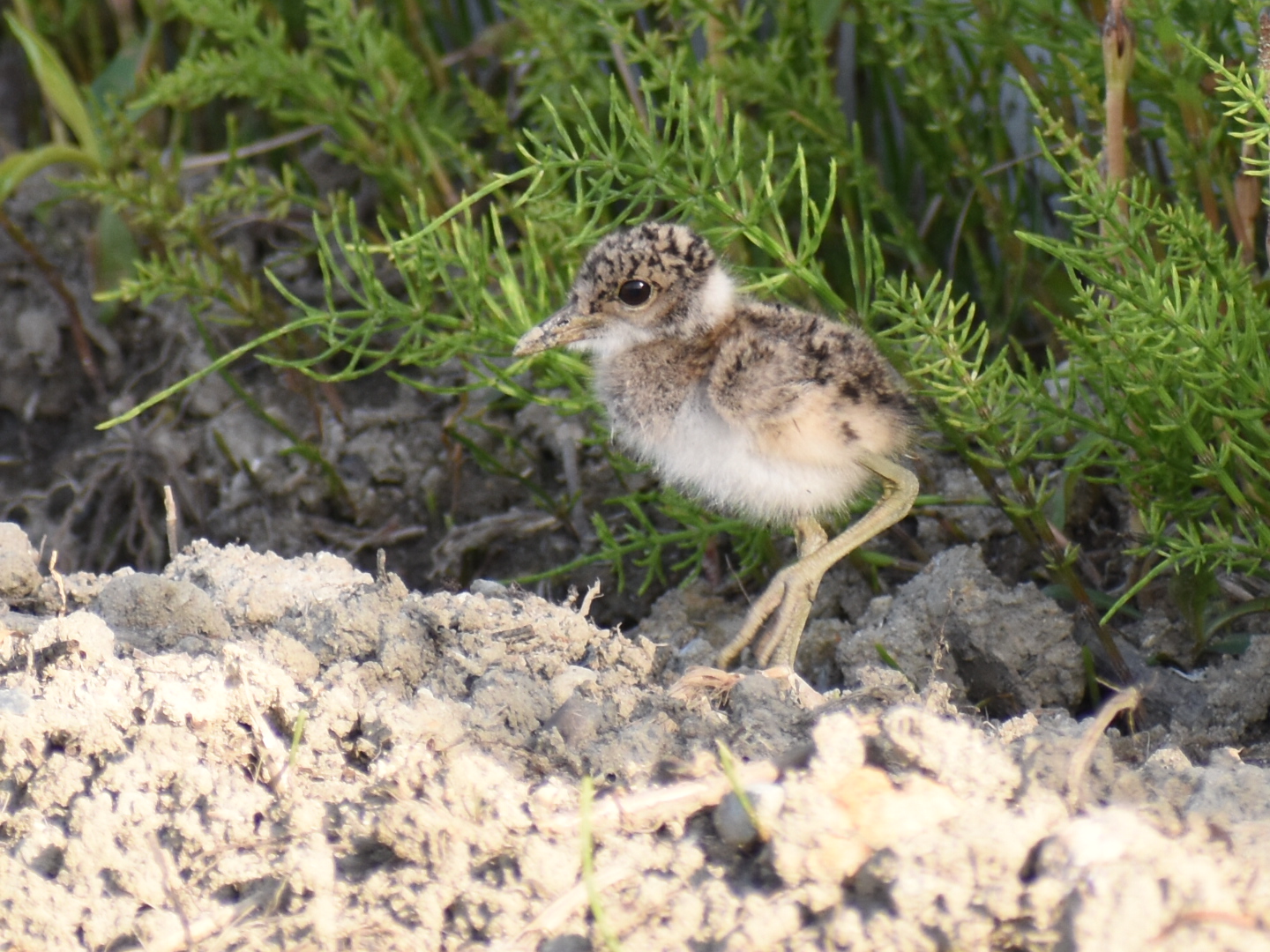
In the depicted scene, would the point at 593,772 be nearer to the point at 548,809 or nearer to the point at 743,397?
the point at 548,809

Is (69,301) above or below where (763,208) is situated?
below

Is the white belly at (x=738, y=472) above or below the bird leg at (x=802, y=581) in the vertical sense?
above

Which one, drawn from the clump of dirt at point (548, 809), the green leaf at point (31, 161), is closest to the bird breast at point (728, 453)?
the clump of dirt at point (548, 809)

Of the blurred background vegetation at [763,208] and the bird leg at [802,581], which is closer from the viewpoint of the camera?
the blurred background vegetation at [763,208]

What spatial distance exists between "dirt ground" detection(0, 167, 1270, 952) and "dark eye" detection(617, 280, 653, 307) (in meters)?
0.59

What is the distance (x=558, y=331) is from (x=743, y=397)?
0.39 metres

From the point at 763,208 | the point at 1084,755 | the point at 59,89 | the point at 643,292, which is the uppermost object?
the point at 59,89

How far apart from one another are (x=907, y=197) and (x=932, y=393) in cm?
149

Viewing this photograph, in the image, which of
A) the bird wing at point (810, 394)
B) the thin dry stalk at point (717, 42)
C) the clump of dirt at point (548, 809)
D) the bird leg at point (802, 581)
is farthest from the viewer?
the thin dry stalk at point (717, 42)

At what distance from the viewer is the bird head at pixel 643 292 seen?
2.38 meters

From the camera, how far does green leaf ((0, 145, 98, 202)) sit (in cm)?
323

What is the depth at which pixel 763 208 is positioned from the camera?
2.24m

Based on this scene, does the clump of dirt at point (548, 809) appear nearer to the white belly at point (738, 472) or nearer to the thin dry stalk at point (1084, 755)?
the thin dry stalk at point (1084, 755)

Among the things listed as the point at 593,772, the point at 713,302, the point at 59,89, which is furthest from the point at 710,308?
the point at 59,89
